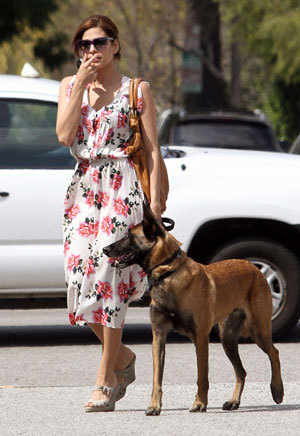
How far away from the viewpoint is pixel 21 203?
28.6 ft

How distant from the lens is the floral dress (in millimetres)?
Result: 6324

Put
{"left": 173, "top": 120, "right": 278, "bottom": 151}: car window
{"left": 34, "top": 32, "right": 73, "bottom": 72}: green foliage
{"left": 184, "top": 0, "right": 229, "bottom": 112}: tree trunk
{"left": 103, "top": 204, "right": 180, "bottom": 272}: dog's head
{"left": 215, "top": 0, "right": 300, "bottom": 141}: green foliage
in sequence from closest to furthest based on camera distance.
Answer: {"left": 103, "top": 204, "right": 180, "bottom": 272}: dog's head, {"left": 173, "top": 120, "right": 278, "bottom": 151}: car window, {"left": 215, "top": 0, "right": 300, "bottom": 141}: green foliage, {"left": 34, "top": 32, "right": 73, "bottom": 72}: green foliage, {"left": 184, "top": 0, "right": 229, "bottom": 112}: tree trunk

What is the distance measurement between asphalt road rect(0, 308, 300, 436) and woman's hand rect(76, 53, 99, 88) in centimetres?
165

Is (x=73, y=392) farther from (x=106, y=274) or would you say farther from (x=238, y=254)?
(x=238, y=254)

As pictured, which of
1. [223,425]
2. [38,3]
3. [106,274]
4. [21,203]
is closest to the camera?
[223,425]

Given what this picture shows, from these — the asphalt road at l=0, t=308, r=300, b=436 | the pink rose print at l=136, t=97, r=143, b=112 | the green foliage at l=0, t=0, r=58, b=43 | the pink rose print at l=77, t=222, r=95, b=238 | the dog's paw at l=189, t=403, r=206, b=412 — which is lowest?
the green foliage at l=0, t=0, r=58, b=43

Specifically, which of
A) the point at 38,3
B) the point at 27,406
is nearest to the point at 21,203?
the point at 27,406

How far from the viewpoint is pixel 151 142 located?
6355 millimetres

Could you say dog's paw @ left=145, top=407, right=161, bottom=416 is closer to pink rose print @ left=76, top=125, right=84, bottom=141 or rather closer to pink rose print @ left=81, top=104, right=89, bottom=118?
pink rose print @ left=76, top=125, right=84, bottom=141

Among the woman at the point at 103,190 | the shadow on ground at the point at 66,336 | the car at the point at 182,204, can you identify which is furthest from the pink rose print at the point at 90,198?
the shadow on ground at the point at 66,336

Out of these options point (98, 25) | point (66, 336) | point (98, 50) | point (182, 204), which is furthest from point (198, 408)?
point (66, 336)

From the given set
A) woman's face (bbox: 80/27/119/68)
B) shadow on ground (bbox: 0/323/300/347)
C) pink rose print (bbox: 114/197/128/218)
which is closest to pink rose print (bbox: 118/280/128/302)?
pink rose print (bbox: 114/197/128/218)

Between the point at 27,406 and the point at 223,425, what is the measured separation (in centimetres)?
114

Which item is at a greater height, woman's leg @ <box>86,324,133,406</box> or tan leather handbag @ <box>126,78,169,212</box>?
tan leather handbag @ <box>126,78,169,212</box>
